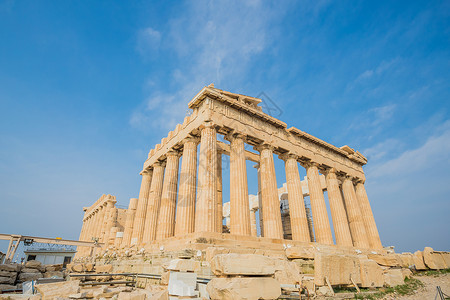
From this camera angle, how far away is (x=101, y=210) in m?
37.3

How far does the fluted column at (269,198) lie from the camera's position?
1689 cm

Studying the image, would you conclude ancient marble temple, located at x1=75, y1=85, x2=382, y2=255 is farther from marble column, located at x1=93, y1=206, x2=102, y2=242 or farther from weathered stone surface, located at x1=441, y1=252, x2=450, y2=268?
marble column, located at x1=93, y1=206, x2=102, y2=242

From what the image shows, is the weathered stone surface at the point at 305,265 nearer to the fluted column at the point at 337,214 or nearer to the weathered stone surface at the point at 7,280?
the fluted column at the point at 337,214

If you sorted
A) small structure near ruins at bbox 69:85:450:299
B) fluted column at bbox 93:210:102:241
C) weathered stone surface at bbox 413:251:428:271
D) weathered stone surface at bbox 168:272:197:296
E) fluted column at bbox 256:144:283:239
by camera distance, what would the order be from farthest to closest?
1. fluted column at bbox 93:210:102:241
2. fluted column at bbox 256:144:283:239
3. weathered stone surface at bbox 413:251:428:271
4. small structure near ruins at bbox 69:85:450:299
5. weathered stone surface at bbox 168:272:197:296

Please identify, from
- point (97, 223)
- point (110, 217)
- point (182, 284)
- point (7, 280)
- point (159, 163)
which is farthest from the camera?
point (97, 223)

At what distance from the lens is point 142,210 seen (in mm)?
22422

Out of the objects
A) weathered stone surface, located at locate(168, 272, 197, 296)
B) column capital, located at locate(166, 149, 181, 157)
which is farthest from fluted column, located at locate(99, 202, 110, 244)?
weathered stone surface, located at locate(168, 272, 197, 296)

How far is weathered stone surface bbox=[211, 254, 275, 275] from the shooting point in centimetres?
551

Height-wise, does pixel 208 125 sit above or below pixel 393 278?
above

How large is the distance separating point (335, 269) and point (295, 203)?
11.7 m

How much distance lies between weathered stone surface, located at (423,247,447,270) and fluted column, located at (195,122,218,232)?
1218 centimetres

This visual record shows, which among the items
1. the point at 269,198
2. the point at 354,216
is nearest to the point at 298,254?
the point at 269,198

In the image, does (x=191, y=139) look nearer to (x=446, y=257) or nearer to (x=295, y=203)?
(x=295, y=203)

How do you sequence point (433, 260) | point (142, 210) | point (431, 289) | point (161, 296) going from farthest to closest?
1. point (142, 210)
2. point (433, 260)
3. point (431, 289)
4. point (161, 296)
